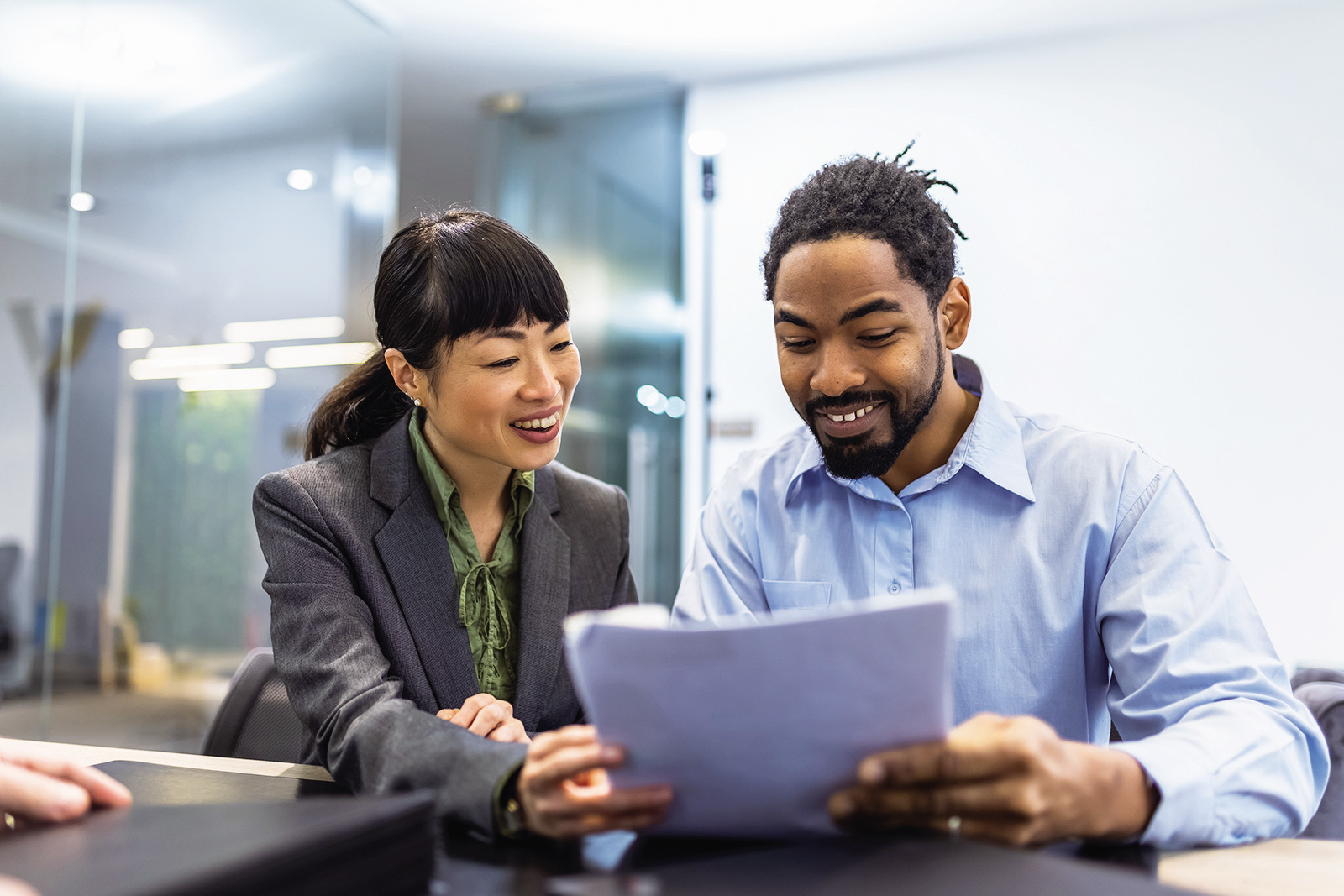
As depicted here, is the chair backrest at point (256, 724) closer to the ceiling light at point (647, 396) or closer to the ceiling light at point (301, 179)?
the ceiling light at point (301, 179)

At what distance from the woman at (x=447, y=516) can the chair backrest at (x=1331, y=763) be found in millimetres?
1023

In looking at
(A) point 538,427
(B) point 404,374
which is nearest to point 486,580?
(A) point 538,427

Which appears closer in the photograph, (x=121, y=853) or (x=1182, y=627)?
(x=121, y=853)

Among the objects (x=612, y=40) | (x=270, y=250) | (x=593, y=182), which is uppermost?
(x=612, y=40)

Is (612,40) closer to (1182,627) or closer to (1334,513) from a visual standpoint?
(1334,513)

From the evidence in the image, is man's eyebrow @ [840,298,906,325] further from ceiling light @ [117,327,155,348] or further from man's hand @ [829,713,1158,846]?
ceiling light @ [117,327,155,348]

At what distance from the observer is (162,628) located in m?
3.33

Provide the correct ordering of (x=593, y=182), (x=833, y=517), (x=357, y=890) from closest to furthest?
(x=357, y=890), (x=833, y=517), (x=593, y=182)

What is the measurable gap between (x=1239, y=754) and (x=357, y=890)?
29.6 inches

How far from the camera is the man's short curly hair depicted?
→ 1.25 m

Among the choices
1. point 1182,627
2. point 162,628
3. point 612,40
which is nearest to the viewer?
point 1182,627

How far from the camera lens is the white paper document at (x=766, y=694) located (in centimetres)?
57

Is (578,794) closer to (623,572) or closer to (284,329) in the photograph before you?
(623,572)

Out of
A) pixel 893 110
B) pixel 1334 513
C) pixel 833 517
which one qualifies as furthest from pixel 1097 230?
pixel 833 517
